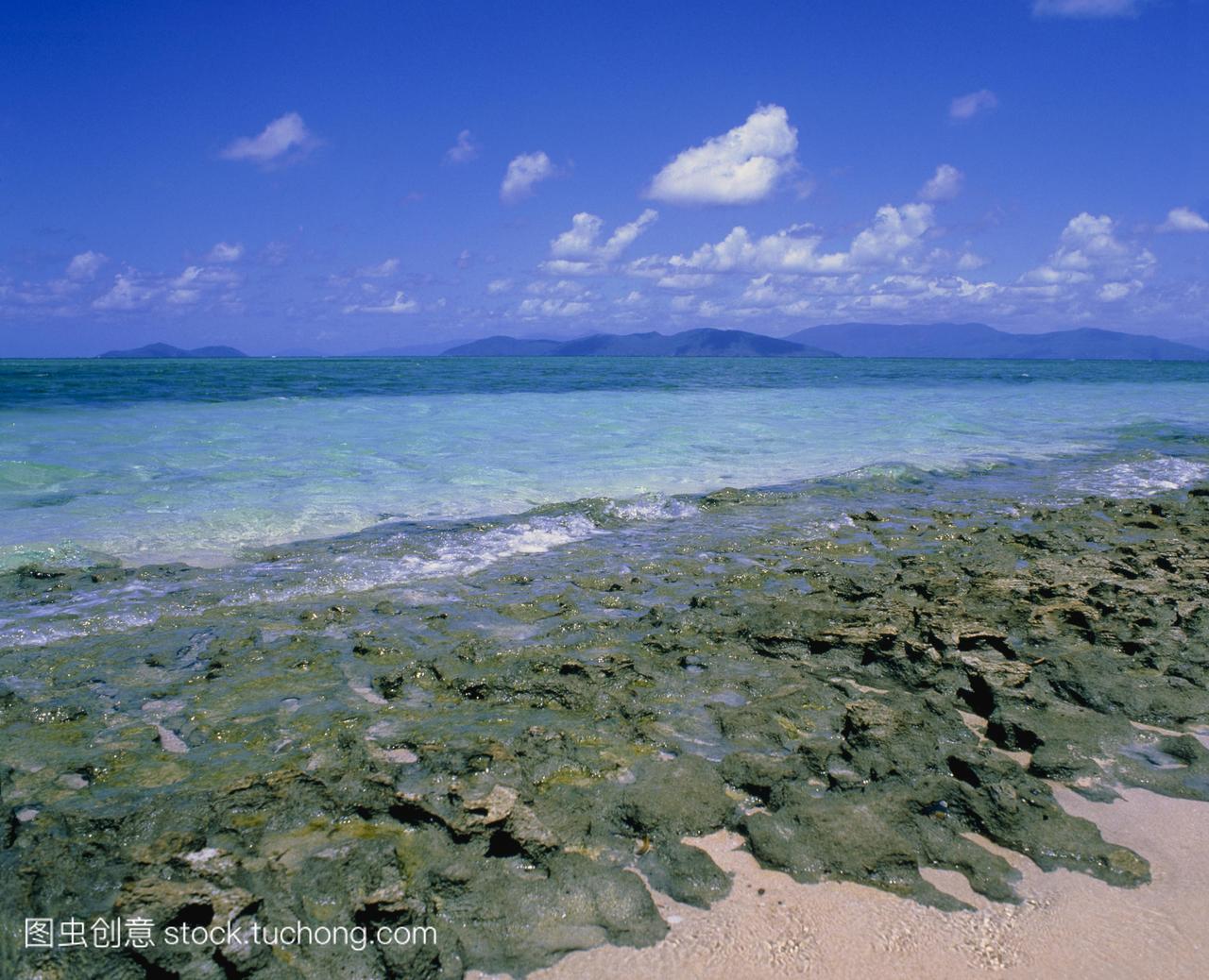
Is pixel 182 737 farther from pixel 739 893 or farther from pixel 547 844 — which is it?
pixel 739 893

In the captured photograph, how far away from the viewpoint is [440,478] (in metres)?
12.4

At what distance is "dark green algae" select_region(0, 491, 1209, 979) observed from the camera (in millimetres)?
2699

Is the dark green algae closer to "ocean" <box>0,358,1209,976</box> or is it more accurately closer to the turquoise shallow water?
"ocean" <box>0,358,1209,976</box>

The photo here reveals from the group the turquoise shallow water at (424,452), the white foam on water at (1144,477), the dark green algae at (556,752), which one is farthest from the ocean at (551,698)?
the white foam on water at (1144,477)

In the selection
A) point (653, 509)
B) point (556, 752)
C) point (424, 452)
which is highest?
point (424, 452)

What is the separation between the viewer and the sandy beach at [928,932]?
2.47m

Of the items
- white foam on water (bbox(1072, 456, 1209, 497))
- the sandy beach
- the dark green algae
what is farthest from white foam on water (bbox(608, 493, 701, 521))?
the sandy beach

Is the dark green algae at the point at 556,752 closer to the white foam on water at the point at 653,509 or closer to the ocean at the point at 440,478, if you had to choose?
the ocean at the point at 440,478

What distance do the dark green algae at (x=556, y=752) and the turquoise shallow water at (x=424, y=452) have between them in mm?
3187

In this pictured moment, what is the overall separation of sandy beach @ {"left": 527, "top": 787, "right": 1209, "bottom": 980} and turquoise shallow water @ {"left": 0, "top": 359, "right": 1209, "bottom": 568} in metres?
6.31

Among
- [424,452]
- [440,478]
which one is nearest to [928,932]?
[440,478]

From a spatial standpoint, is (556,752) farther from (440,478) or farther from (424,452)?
(424,452)

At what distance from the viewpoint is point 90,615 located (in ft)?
19.1

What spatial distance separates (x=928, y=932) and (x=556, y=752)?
1.71 m
